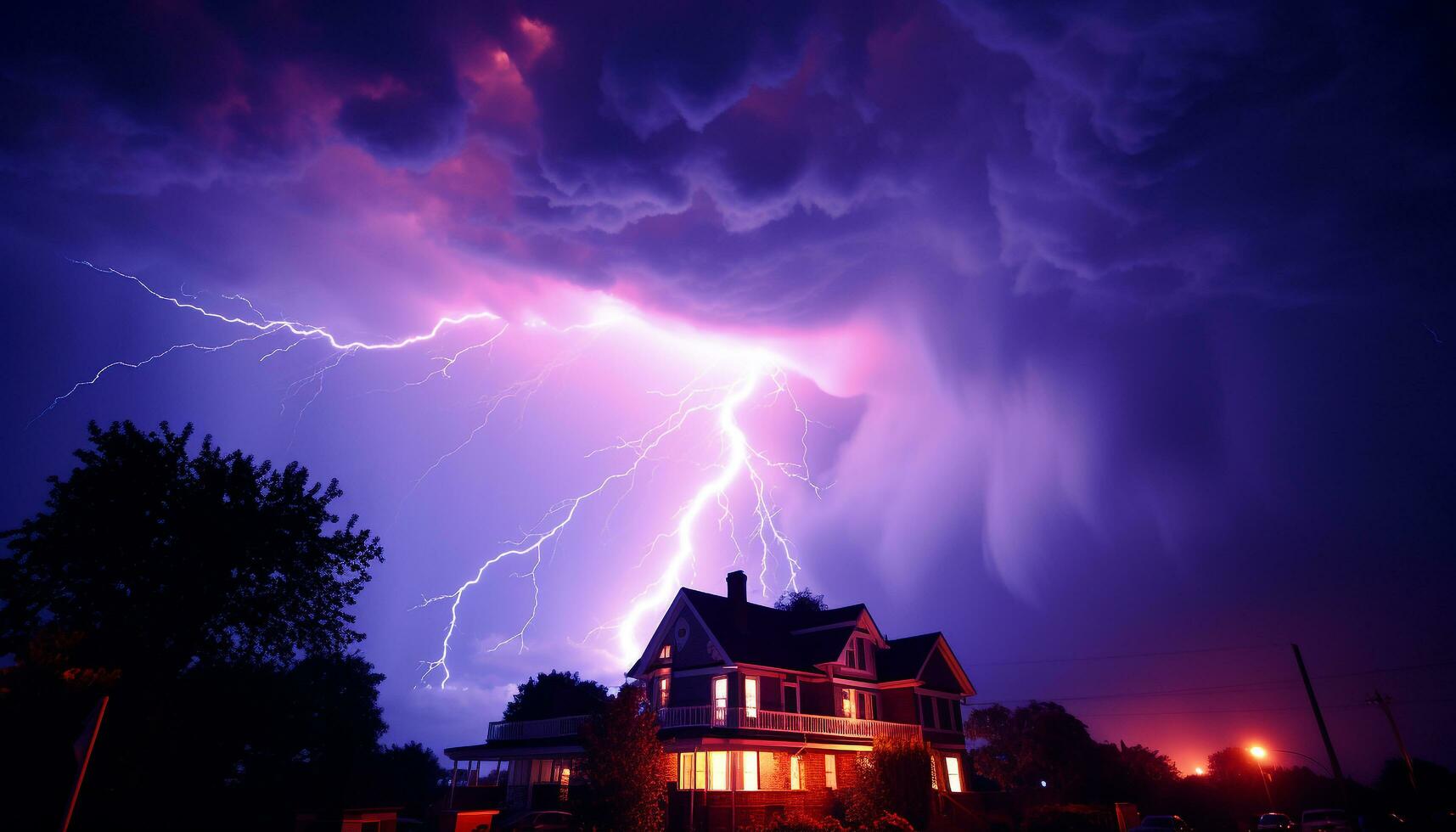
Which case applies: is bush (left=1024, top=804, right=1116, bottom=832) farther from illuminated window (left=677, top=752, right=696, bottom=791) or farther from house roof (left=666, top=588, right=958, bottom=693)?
illuminated window (left=677, top=752, right=696, bottom=791)

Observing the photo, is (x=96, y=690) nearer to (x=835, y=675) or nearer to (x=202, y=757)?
(x=202, y=757)

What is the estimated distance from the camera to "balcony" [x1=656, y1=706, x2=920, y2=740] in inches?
1152

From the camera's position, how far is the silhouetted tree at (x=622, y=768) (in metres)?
21.5

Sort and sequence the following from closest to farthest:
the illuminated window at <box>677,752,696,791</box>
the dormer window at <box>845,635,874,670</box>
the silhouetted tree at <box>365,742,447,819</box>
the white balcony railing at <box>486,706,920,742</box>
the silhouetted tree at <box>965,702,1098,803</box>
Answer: the illuminated window at <box>677,752,696,791</box>
the white balcony railing at <box>486,706,920,742</box>
the dormer window at <box>845,635,874,670</box>
the silhouetted tree at <box>965,702,1098,803</box>
the silhouetted tree at <box>365,742,447,819</box>

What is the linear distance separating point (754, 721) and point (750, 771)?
6.47 feet

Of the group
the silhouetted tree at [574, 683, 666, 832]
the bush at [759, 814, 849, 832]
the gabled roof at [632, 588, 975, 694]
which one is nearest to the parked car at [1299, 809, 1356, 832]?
the gabled roof at [632, 588, 975, 694]

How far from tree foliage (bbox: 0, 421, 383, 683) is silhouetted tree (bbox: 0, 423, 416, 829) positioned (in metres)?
0.04

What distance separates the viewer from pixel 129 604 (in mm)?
21547

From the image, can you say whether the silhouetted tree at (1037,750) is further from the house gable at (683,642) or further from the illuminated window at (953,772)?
the house gable at (683,642)

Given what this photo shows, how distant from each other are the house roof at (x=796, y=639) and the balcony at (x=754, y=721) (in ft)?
9.08

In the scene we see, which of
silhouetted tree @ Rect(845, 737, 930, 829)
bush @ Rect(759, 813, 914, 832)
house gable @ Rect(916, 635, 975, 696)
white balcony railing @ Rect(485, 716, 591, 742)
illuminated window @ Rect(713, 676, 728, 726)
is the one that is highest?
house gable @ Rect(916, 635, 975, 696)

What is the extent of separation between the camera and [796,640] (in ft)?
127

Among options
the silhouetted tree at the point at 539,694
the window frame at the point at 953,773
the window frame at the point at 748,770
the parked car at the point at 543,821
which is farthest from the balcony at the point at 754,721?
the silhouetted tree at the point at 539,694

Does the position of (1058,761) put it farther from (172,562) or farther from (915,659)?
(172,562)
